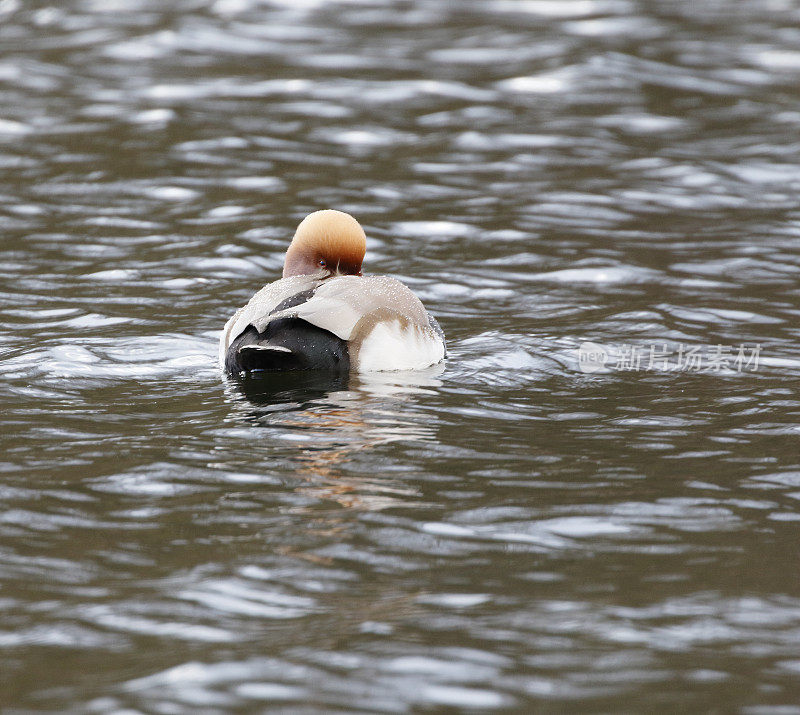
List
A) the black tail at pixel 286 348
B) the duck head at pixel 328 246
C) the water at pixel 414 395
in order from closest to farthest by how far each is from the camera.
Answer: the water at pixel 414 395, the black tail at pixel 286 348, the duck head at pixel 328 246

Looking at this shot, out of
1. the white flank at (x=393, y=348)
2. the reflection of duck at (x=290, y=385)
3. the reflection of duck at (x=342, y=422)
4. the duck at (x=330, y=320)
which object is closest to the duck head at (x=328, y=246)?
the duck at (x=330, y=320)

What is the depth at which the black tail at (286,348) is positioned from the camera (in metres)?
7.33

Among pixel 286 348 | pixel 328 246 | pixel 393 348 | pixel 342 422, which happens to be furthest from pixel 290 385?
pixel 328 246

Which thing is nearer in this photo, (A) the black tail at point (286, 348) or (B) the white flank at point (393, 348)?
(A) the black tail at point (286, 348)

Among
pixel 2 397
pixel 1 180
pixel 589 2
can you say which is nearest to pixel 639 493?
pixel 2 397

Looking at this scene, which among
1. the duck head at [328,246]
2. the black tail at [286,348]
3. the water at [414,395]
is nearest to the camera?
the water at [414,395]

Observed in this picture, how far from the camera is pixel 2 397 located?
24.5ft

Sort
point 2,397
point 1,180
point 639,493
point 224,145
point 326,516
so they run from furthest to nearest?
point 224,145
point 1,180
point 2,397
point 639,493
point 326,516

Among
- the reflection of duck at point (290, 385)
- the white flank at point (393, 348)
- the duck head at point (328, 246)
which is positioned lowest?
the reflection of duck at point (290, 385)

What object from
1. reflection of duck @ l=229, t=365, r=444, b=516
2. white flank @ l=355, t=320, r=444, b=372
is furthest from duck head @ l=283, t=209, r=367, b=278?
reflection of duck @ l=229, t=365, r=444, b=516

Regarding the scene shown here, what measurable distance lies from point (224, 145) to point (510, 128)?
A: 3.14m

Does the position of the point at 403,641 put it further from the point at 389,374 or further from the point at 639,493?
the point at 389,374

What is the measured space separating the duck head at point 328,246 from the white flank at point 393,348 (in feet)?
2.42

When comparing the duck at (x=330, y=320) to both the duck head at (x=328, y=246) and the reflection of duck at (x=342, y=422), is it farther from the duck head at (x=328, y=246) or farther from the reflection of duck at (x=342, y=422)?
the reflection of duck at (x=342, y=422)
